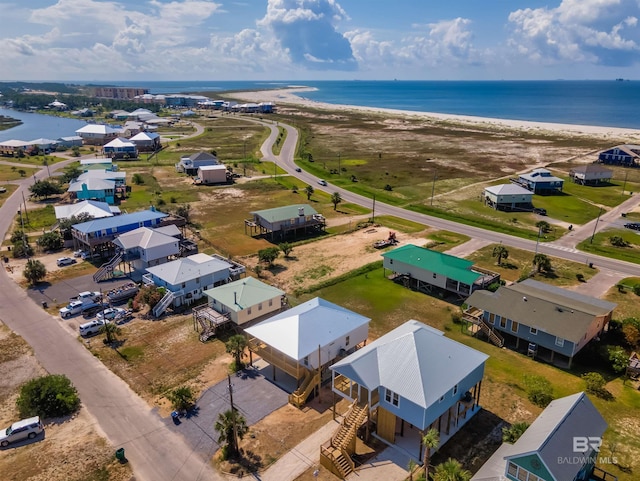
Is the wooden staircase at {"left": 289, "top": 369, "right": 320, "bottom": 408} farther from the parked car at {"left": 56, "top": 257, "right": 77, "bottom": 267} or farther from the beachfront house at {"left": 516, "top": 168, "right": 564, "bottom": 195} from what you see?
the beachfront house at {"left": 516, "top": 168, "right": 564, "bottom": 195}

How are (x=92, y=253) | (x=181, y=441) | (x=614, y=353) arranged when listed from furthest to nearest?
1. (x=92, y=253)
2. (x=614, y=353)
3. (x=181, y=441)

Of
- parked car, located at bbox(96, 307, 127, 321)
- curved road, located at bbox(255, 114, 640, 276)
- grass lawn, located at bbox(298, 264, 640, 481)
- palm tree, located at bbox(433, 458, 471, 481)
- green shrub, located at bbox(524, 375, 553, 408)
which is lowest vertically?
parked car, located at bbox(96, 307, 127, 321)

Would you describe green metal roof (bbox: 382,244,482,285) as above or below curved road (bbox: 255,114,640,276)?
above

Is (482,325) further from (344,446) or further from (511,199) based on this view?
(511,199)

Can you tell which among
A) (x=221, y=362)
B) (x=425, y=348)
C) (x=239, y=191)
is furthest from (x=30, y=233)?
(x=425, y=348)

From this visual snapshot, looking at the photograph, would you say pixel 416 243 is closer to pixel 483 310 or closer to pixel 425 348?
pixel 483 310

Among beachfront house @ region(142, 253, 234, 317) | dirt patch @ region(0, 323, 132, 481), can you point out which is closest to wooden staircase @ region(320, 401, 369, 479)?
dirt patch @ region(0, 323, 132, 481)

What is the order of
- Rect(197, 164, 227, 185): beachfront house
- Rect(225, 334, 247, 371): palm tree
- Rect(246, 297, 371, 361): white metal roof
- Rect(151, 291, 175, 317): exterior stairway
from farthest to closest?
Rect(197, 164, 227, 185): beachfront house
Rect(151, 291, 175, 317): exterior stairway
Rect(225, 334, 247, 371): palm tree
Rect(246, 297, 371, 361): white metal roof

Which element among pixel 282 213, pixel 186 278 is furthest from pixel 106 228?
pixel 282 213
